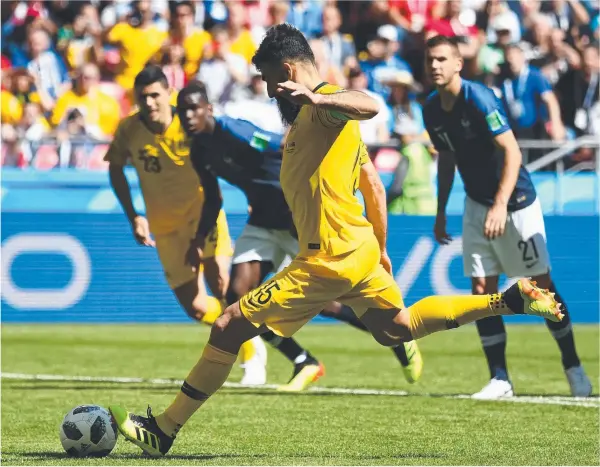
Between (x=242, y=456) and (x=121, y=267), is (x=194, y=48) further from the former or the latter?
(x=242, y=456)

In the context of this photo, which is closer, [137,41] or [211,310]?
[211,310]

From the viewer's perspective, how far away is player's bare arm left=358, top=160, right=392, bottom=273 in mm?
7484

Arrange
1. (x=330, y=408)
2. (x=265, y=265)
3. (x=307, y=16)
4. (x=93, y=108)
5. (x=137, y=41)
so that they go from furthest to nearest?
1. (x=307, y=16)
2. (x=137, y=41)
3. (x=93, y=108)
4. (x=265, y=265)
5. (x=330, y=408)

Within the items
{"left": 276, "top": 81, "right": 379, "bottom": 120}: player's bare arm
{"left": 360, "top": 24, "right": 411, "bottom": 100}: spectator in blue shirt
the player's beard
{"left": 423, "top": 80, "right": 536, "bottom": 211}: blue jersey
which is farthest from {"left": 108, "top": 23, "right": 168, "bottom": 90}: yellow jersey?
{"left": 276, "top": 81, "right": 379, "bottom": 120}: player's bare arm

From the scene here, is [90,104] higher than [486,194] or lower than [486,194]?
lower

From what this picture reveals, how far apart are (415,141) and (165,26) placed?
4.89 m

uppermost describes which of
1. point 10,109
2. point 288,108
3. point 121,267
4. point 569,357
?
point 288,108

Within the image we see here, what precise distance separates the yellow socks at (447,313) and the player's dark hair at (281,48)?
1.67 metres

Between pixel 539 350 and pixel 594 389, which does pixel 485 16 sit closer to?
pixel 539 350

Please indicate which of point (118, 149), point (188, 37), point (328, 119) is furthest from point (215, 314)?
point (188, 37)

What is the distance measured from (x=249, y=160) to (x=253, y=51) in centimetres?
864

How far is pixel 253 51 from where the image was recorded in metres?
18.7

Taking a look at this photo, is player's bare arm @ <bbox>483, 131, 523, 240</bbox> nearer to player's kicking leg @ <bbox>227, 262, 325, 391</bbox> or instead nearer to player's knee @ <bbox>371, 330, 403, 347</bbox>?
player's knee @ <bbox>371, 330, 403, 347</bbox>

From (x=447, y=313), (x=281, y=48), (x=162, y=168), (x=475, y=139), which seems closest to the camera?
(x=281, y=48)
